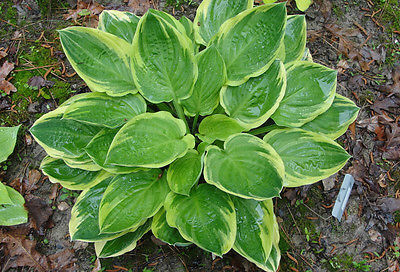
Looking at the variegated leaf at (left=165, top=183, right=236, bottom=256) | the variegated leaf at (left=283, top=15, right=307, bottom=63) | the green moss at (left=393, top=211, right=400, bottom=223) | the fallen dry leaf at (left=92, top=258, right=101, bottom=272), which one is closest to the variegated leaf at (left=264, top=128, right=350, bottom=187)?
the variegated leaf at (left=165, top=183, right=236, bottom=256)

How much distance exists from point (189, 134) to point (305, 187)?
3.91ft

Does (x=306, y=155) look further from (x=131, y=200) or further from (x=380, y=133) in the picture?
(x=380, y=133)

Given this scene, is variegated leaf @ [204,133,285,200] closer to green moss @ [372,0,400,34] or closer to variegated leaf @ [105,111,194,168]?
variegated leaf @ [105,111,194,168]

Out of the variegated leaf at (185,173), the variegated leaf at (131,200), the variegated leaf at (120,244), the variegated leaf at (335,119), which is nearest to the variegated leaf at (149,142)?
the variegated leaf at (185,173)

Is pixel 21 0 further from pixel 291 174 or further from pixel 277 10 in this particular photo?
pixel 291 174

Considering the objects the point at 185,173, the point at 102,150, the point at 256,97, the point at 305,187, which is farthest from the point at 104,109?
the point at 305,187

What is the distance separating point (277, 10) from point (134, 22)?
3.13ft

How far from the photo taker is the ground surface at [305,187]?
223 cm

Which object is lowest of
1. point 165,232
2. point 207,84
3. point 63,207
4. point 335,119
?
point 63,207

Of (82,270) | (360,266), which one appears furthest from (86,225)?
(360,266)

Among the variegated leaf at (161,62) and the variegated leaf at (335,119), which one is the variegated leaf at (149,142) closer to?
the variegated leaf at (161,62)

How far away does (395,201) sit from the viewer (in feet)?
8.11

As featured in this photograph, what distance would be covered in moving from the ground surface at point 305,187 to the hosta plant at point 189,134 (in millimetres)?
467

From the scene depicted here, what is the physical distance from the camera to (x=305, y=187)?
2.47 metres
